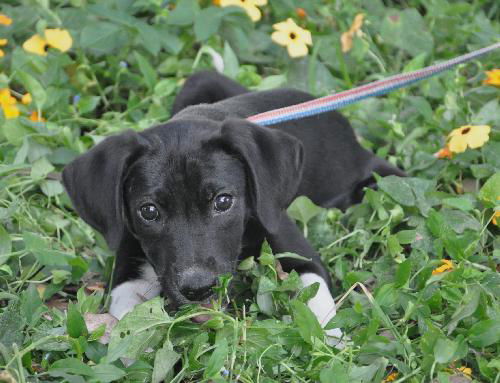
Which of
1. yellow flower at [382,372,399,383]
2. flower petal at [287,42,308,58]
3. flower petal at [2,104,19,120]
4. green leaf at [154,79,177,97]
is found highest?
yellow flower at [382,372,399,383]

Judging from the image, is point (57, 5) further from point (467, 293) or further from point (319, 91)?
point (467, 293)

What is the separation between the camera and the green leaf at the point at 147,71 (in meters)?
5.60

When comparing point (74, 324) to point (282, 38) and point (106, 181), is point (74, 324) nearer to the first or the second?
point (106, 181)

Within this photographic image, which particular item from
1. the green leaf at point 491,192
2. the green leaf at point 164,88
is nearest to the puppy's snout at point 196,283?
the green leaf at point 491,192

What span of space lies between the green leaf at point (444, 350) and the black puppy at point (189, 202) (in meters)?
0.75

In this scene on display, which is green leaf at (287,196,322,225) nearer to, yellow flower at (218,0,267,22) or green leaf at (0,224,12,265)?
green leaf at (0,224,12,265)

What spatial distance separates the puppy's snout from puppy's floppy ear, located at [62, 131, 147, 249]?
412 millimetres

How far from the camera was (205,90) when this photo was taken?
5.29 m

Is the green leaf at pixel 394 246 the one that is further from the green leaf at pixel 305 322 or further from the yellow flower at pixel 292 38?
the yellow flower at pixel 292 38

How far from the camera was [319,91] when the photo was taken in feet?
18.9

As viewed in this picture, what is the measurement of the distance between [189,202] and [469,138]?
70.7 inches

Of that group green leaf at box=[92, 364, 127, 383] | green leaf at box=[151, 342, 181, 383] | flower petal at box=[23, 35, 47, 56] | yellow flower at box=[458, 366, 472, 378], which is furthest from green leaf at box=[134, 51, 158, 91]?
yellow flower at box=[458, 366, 472, 378]

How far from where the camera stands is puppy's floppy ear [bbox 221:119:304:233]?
3.69 meters

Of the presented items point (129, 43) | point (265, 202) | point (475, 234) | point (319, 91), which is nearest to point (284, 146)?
point (265, 202)
